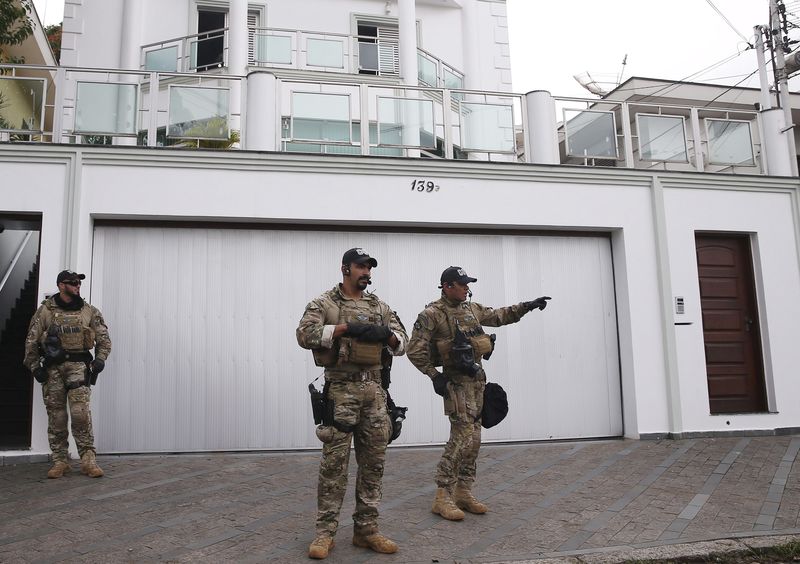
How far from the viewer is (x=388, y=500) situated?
5.31m

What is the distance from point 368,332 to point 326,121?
521 centimetres

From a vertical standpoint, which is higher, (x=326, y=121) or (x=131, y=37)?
(x=131, y=37)

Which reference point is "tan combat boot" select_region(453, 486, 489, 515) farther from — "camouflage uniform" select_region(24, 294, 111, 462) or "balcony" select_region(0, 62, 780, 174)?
"balcony" select_region(0, 62, 780, 174)

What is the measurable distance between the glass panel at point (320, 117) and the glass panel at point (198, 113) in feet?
3.27

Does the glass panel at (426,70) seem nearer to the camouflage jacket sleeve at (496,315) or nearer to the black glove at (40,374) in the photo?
the camouflage jacket sleeve at (496,315)

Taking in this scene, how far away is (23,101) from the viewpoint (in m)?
8.16

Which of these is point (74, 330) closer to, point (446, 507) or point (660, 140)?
point (446, 507)

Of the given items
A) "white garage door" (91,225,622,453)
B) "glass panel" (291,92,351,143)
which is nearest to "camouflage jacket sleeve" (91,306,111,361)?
"white garage door" (91,225,622,453)

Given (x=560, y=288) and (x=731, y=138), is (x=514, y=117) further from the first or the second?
(x=731, y=138)

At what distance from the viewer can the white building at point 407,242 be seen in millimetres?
7324

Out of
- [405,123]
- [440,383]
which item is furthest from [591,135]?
[440,383]

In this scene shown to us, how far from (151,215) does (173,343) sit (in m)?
1.68

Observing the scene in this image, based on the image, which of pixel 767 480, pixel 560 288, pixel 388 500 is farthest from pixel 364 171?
pixel 767 480

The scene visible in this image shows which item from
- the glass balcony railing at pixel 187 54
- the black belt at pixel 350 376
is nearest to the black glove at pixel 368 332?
the black belt at pixel 350 376
